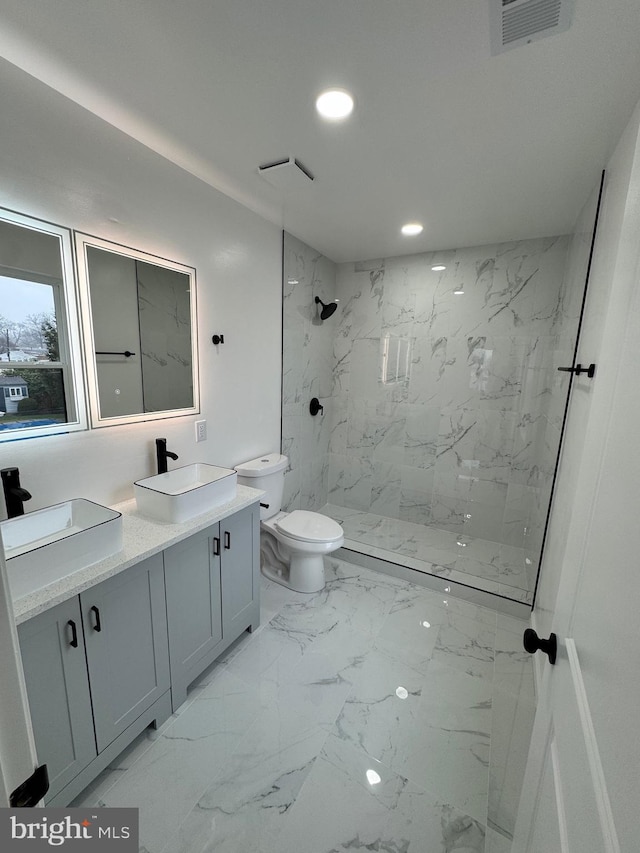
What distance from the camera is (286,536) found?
2.26m

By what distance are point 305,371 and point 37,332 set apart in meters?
1.94

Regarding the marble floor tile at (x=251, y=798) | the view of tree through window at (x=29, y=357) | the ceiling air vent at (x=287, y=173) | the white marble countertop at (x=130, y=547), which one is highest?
the ceiling air vent at (x=287, y=173)

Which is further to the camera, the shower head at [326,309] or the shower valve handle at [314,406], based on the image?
the shower valve handle at [314,406]

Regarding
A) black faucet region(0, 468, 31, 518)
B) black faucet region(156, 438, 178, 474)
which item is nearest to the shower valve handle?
black faucet region(156, 438, 178, 474)

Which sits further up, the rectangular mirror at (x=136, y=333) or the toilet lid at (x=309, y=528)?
the rectangular mirror at (x=136, y=333)

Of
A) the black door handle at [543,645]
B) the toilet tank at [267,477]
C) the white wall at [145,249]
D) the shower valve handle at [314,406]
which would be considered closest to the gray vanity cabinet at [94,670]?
the white wall at [145,249]

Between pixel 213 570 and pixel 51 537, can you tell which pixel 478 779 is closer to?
pixel 213 570

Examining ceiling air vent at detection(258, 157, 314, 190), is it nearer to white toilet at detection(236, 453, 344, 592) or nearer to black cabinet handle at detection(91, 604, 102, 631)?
white toilet at detection(236, 453, 344, 592)

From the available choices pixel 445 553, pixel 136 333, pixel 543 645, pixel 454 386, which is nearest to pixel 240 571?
pixel 136 333

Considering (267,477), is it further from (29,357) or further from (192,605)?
(29,357)

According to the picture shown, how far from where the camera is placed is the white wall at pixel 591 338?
119 cm

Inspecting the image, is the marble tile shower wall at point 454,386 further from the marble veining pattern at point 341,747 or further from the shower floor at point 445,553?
the marble veining pattern at point 341,747

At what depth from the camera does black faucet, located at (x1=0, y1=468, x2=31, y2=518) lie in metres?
1.18

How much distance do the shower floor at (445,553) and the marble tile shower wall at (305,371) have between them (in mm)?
576
